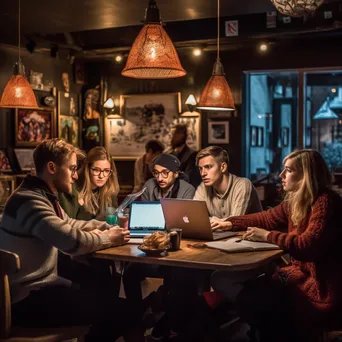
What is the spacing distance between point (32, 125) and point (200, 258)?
210 inches

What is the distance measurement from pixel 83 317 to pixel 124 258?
37 centimetres

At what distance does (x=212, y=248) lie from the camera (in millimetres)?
3174

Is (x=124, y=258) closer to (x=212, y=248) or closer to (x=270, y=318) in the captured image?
(x=212, y=248)

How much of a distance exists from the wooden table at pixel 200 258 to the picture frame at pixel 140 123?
540cm

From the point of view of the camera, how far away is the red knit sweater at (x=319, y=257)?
113 inches

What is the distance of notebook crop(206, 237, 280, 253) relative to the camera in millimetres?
3078

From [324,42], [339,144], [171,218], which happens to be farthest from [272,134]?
[171,218]

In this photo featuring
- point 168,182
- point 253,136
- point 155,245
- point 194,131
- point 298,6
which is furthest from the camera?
point 253,136

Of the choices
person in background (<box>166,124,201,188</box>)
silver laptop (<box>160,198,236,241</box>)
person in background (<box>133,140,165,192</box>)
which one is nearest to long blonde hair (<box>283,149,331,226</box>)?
silver laptop (<box>160,198,236,241</box>)

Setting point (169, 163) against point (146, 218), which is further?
point (169, 163)

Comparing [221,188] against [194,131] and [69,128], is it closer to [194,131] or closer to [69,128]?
[194,131]

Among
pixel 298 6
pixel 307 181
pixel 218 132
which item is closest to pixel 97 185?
pixel 307 181

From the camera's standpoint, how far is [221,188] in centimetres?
418

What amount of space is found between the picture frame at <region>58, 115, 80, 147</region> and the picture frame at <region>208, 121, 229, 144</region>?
2058 mm
